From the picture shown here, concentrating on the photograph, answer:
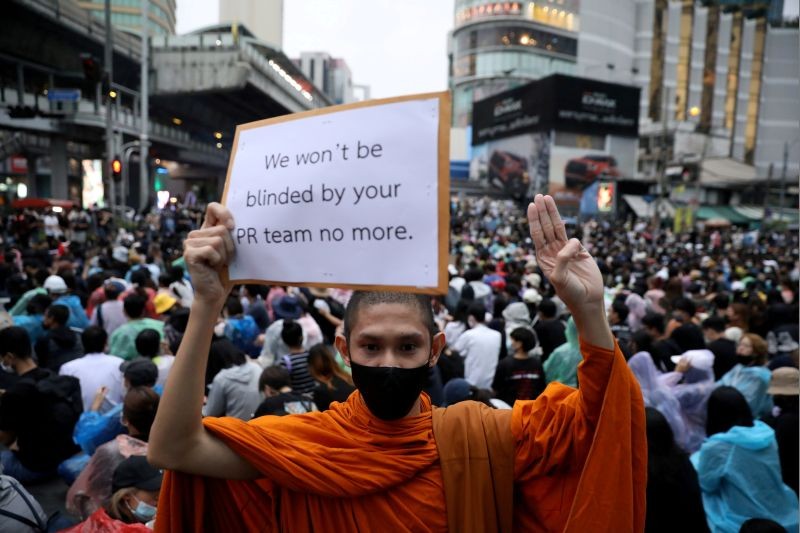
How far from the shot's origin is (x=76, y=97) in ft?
52.5

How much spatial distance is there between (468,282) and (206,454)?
25.6 feet

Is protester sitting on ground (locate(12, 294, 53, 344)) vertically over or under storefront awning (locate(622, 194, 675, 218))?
under

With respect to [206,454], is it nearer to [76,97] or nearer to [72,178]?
[76,97]

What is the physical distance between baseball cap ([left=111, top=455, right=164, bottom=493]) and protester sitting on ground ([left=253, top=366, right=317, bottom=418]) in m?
0.73

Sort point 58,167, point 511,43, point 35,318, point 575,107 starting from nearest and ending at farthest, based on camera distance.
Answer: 1. point 35,318
2. point 58,167
3. point 575,107
4. point 511,43

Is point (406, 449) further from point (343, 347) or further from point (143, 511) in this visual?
point (143, 511)

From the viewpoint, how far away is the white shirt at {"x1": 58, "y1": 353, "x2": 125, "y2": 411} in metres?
4.27

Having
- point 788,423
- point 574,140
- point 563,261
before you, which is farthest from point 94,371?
point 574,140

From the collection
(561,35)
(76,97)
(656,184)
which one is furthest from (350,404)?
(561,35)

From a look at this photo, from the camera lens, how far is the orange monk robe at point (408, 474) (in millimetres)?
1516

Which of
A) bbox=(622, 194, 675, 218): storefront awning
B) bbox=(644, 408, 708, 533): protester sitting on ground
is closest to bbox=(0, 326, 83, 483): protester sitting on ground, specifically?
bbox=(644, 408, 708, 533): protester sitting on ground

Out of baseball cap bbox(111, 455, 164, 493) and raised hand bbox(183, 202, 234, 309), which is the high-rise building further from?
raised hand bbox(183, 202, 234, 309)

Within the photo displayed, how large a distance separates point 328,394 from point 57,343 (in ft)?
10.1

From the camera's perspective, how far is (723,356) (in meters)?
5.53
